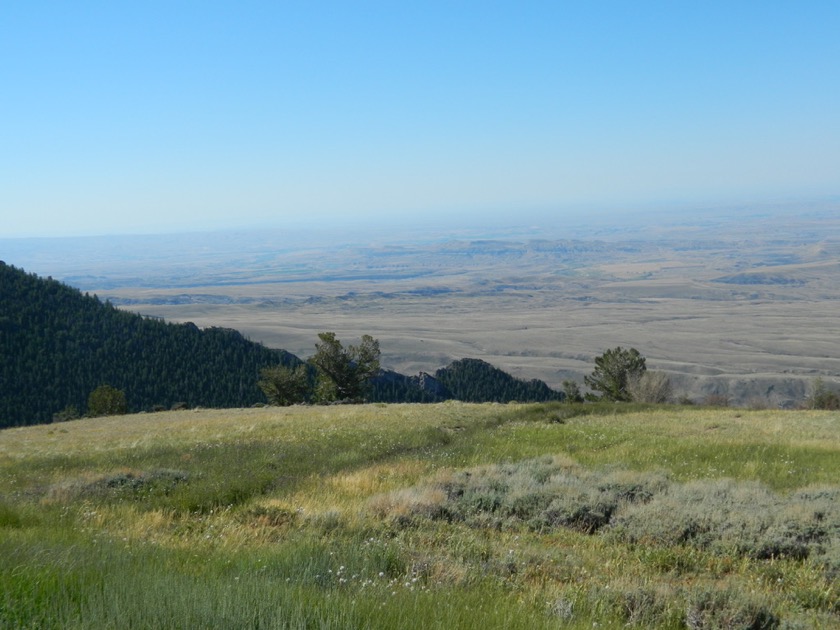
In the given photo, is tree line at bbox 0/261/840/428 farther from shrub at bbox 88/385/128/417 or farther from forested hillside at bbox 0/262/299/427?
shrub at bbox 88/385/128/417

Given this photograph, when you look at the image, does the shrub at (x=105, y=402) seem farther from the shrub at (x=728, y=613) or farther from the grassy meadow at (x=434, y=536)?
the shrub at (x=728, y=613)

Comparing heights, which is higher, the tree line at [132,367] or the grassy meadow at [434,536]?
the grassy meadow at [434,536]

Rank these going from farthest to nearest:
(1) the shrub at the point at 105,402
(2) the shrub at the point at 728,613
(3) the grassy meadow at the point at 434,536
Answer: (1) the shrub at the point at 105,402, (2) the shrub at the point at 728,613, (3) the grassy meadow at the point at 434,536

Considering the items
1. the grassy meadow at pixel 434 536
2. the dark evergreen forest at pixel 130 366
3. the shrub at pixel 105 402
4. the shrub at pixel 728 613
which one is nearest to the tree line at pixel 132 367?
the dark evergreen forest at pixel 130 366

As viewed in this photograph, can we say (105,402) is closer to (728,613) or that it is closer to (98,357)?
(98,357)

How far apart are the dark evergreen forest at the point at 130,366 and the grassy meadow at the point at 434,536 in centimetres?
7048

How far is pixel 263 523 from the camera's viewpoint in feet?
28.8

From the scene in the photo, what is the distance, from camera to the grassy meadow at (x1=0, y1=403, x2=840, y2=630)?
4.64 m

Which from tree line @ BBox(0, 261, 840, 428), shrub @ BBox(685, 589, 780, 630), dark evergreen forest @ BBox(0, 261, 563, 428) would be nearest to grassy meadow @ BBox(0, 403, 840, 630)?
shrub @ BBox(685, 589, 780, 630)

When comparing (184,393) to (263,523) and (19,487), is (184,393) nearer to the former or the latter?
(19,487)

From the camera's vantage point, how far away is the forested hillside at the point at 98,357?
82.8 meters

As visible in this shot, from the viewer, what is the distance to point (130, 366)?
9069 centimetres

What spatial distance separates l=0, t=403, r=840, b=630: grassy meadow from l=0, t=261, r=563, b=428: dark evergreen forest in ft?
231

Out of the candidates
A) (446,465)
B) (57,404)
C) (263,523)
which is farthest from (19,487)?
(57,404)
